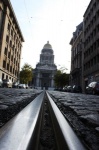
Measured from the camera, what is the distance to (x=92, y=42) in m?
37.9

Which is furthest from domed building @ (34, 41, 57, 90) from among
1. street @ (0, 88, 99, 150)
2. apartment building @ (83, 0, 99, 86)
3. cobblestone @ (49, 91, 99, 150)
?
cobblestone @ (49, 91, 99, 150)

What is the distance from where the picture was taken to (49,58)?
114 metres

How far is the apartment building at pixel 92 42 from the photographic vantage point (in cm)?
3481

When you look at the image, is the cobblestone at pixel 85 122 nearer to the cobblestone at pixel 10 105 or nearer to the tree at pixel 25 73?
the cobblestone at pixel 10 105

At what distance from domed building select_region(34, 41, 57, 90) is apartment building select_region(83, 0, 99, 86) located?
6462 centimetres

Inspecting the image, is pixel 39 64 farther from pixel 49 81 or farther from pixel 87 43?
pixel 87 43

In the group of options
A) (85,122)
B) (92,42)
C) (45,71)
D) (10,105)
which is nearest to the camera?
(85,122)

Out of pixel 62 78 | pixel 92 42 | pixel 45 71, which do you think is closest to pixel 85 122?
pixel 92 42

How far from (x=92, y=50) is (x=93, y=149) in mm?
38626

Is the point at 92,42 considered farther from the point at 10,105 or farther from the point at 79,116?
the point at 79,116

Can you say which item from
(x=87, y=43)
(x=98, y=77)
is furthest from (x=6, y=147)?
(x=87, y=43)

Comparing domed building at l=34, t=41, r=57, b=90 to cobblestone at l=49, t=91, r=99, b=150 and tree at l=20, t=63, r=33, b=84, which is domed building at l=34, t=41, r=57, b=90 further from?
cobblestone at l=49, t=91, r=99, b=150

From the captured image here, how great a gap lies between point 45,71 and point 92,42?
236 feet

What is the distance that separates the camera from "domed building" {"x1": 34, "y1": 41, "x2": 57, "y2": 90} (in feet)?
355
